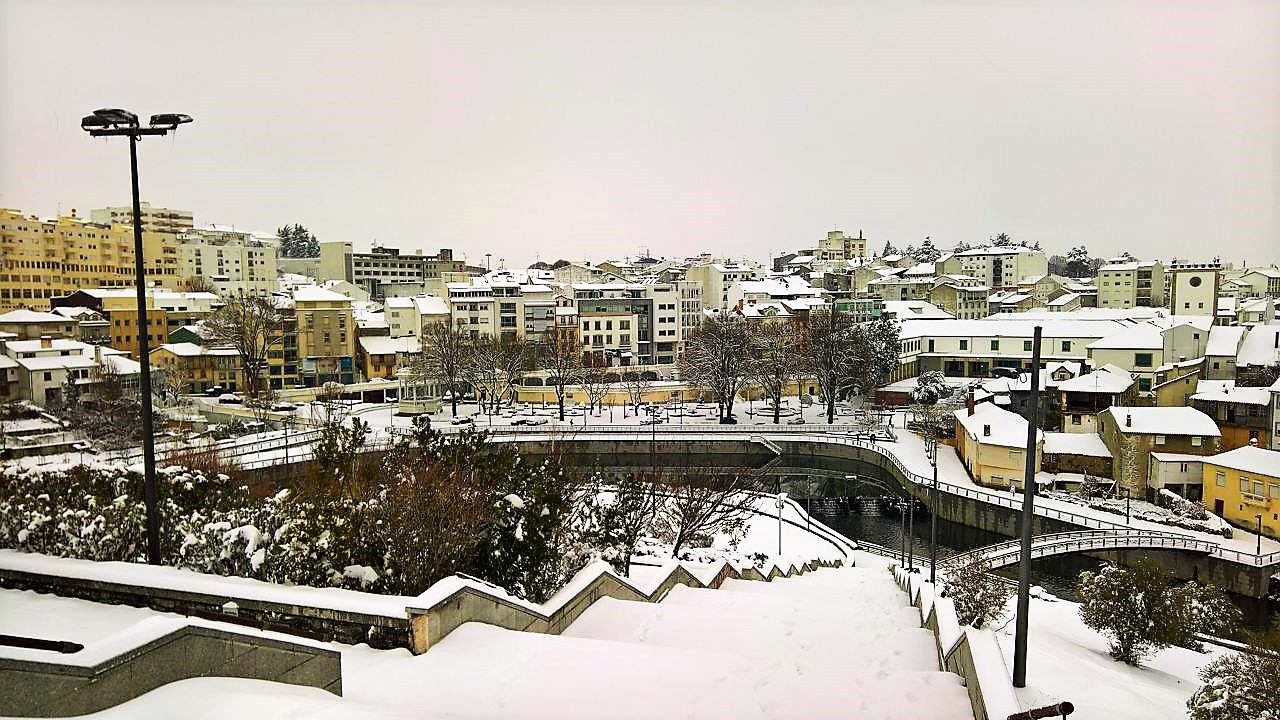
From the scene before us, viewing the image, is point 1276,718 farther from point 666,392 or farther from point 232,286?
point 232,286

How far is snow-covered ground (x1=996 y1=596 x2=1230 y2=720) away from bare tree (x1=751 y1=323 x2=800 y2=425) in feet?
58.4

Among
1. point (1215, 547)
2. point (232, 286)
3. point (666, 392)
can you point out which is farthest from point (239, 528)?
point (232, 286)

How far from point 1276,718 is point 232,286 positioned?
5347 cm

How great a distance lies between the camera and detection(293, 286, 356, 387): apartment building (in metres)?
37.0

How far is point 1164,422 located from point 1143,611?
41.3 ft

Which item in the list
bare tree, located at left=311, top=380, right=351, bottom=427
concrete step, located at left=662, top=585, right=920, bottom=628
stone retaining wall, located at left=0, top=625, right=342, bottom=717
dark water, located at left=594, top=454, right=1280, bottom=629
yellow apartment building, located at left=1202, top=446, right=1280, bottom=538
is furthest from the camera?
bare tree, located at left=311, top=380, right=351, bottom=427

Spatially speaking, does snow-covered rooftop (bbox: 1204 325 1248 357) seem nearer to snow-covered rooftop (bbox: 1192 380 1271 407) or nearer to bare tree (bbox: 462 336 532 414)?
snow-covered rooftop (bbox: 1192 380 1271 407)

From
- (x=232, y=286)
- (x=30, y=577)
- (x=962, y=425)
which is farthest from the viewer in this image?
(x=232, y=286)

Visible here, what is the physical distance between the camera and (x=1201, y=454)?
21.9 meters

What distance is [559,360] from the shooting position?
35375 mm

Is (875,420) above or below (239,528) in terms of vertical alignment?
below

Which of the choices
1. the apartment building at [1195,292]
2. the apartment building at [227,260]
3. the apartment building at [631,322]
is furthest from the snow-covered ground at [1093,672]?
the apartment building at [227,260]

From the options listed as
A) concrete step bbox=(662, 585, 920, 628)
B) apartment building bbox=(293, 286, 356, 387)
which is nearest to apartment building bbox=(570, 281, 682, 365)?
apartment building bbox=(293, 286, 356, 387)

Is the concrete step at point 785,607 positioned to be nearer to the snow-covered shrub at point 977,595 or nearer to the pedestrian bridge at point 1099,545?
the snow-covered shrub at point 977,595
